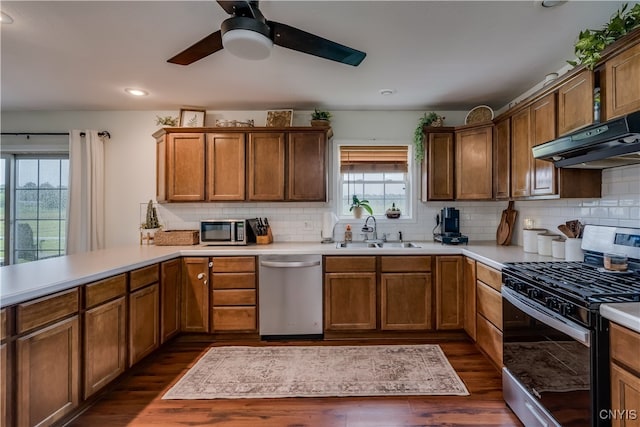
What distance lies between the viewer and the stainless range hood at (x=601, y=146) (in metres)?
1.48

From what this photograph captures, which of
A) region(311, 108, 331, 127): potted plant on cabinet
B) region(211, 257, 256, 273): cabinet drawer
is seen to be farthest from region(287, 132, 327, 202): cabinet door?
region(211, 257, 256, 273): cabinet drawer

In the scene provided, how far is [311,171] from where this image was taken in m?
3.52

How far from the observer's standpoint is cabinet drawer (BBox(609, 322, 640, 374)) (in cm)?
120

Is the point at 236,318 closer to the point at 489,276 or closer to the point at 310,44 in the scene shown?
the point at 489,276

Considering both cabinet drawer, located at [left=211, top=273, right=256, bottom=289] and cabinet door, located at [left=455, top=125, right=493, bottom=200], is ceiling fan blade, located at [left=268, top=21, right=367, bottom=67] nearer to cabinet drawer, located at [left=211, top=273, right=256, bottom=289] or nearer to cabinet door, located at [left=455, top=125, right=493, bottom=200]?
cabinet door, located at [left=455, top=125, right=493, bottom=200]

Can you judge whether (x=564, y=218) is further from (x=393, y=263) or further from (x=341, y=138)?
(x=341, y=138)

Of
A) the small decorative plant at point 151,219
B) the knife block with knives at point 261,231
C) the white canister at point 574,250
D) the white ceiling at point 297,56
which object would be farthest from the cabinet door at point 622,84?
the small decorative plant at point 151,219

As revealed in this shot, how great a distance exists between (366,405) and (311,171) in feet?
7.42

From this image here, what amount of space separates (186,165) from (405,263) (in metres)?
2.55

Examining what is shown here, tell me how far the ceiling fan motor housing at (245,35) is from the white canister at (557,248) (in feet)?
8.46

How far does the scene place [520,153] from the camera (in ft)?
9.24

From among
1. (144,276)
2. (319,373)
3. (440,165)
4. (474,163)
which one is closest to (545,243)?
(474,163)

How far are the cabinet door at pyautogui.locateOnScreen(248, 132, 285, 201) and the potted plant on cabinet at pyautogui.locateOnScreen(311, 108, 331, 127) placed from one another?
39 centimetres

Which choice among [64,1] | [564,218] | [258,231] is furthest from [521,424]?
[64,1]
